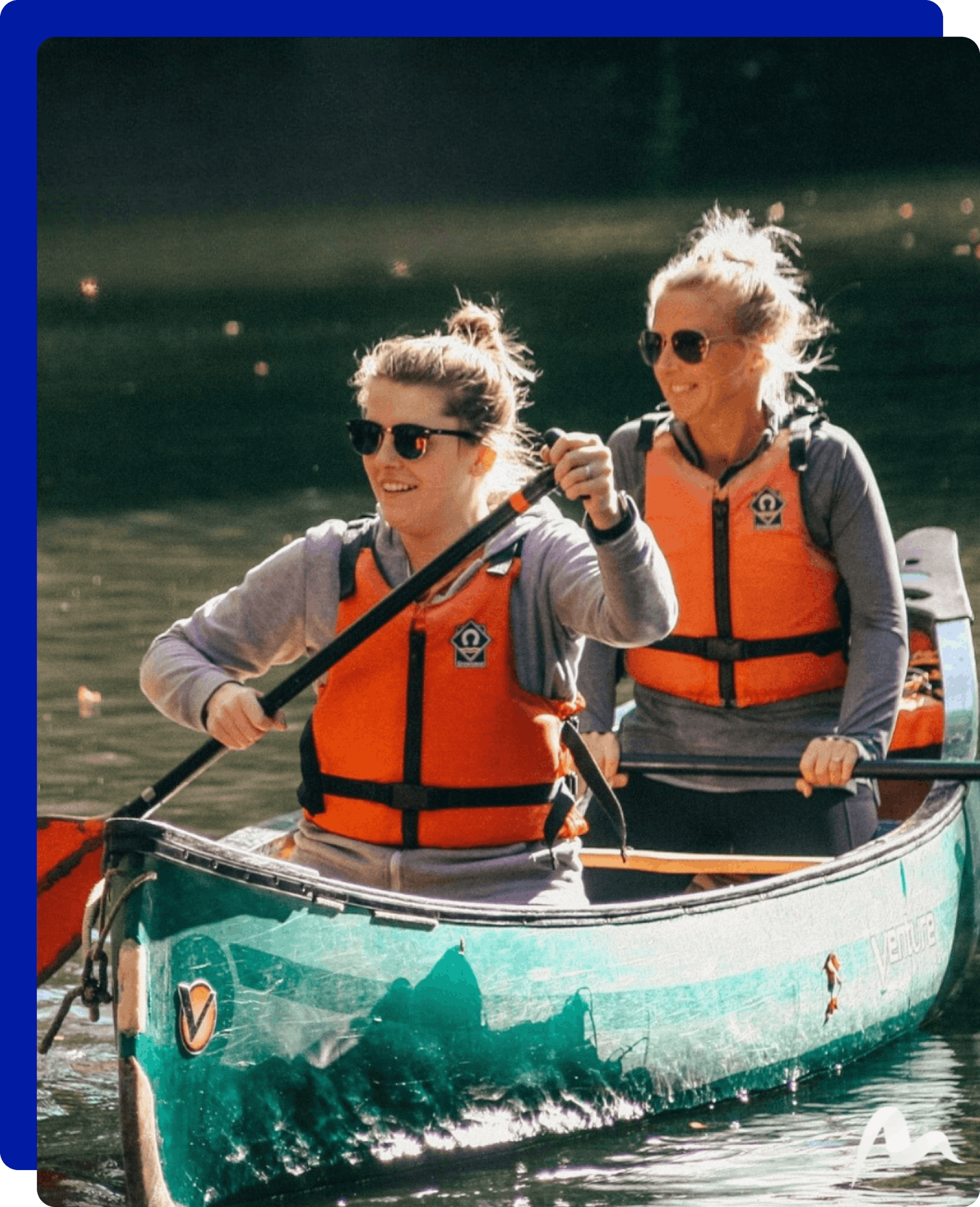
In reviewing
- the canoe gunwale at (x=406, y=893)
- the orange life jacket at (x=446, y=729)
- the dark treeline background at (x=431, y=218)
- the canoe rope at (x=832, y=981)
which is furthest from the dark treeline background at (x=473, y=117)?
the canoe rope at (x=832, y=981)

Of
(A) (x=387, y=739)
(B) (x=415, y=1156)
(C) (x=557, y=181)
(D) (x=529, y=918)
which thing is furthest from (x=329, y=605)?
(C) (x=557, y=181)

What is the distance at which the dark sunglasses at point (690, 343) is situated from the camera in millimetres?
3807

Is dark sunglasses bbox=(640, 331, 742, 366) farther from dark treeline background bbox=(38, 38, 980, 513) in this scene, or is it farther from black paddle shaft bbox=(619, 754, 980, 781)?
black paddle shaft bbox=(619, 754, 980, 781)

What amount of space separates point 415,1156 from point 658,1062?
466mm

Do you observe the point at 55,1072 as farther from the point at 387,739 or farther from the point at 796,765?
the point at 796,765

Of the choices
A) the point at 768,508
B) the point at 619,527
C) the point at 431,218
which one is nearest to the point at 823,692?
the point at 768,508

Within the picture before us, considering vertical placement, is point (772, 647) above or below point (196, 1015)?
above

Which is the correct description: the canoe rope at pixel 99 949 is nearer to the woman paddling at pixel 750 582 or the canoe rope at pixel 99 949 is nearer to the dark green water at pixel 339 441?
the dark green water at pixel 339 441

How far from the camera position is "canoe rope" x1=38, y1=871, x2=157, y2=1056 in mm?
2730

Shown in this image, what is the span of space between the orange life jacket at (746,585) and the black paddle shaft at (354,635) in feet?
3.18

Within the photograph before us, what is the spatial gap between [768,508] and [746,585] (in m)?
0.14

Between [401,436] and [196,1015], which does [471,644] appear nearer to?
[401,436]

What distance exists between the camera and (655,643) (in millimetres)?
4031

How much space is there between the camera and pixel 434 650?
10.4 ft
